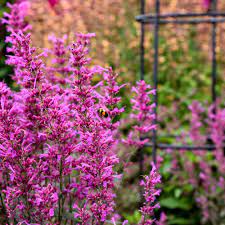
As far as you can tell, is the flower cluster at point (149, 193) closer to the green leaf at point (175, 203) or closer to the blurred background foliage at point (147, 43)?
the green leaf at point (175, 203)

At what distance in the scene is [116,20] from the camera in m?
6.74

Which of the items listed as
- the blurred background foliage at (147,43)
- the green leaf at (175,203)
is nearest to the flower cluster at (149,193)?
the green leaf at (175,203)

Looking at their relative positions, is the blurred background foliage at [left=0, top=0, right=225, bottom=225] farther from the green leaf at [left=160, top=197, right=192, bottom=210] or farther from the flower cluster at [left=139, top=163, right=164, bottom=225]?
the flower cluster at [left=139, top=163, right=164, bottom=225]

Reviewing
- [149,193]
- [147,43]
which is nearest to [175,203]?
[149,193]

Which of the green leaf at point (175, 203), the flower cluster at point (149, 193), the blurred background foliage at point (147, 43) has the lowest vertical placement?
the green leaf at point (175, 203)

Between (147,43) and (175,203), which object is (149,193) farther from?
(147,43)

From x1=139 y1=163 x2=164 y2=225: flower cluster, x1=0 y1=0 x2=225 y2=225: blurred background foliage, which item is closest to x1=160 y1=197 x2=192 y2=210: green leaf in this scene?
x1=0 y1=0 x2=225 y2=225: blurred background foliage

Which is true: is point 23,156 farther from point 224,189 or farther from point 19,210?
point 224,189

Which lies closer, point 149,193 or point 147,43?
point 149,193

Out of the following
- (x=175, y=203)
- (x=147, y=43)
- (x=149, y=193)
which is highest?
(x=147, y=43)

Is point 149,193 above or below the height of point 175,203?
above

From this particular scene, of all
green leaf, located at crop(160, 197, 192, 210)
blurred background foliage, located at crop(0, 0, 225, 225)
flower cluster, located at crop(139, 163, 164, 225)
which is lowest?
green leaf, located at crop(160, 197, 192, 210)

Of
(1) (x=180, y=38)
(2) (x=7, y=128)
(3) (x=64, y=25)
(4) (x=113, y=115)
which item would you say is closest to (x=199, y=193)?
(4) (x=113, y=115)

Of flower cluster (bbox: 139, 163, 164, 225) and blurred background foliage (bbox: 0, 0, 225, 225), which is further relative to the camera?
blurred background foliage (bbox: 0, 0, 225, 225)
